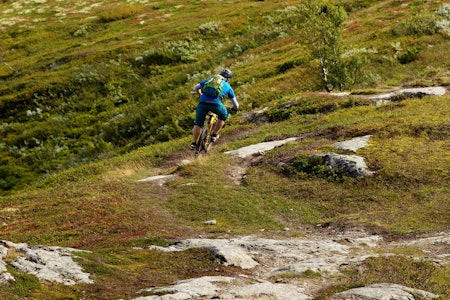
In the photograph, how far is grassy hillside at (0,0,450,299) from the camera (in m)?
17.8

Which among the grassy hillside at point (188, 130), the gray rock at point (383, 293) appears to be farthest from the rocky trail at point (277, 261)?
A: the grassy hillside at point (188, 130)

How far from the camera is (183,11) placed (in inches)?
3593

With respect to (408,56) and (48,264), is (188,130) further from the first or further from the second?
(48,264)

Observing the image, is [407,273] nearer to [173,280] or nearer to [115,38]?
[173,280]

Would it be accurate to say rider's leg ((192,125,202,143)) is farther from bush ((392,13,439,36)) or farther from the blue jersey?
bush ((392,13,439,36))

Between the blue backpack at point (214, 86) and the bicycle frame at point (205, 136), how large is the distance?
1710 millimetres

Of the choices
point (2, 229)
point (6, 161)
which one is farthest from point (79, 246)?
point (6, 161)

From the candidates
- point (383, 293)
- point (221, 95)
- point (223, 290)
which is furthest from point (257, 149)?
point (383, 293)

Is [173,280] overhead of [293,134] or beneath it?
overhead

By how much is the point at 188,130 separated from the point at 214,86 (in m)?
18.0

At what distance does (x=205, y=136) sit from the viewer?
2620cm

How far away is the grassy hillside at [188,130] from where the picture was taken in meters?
17.8

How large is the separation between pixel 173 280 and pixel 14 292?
10.6 ft

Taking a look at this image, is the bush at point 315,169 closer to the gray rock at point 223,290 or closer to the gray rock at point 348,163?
the gray rock at point 348,163
